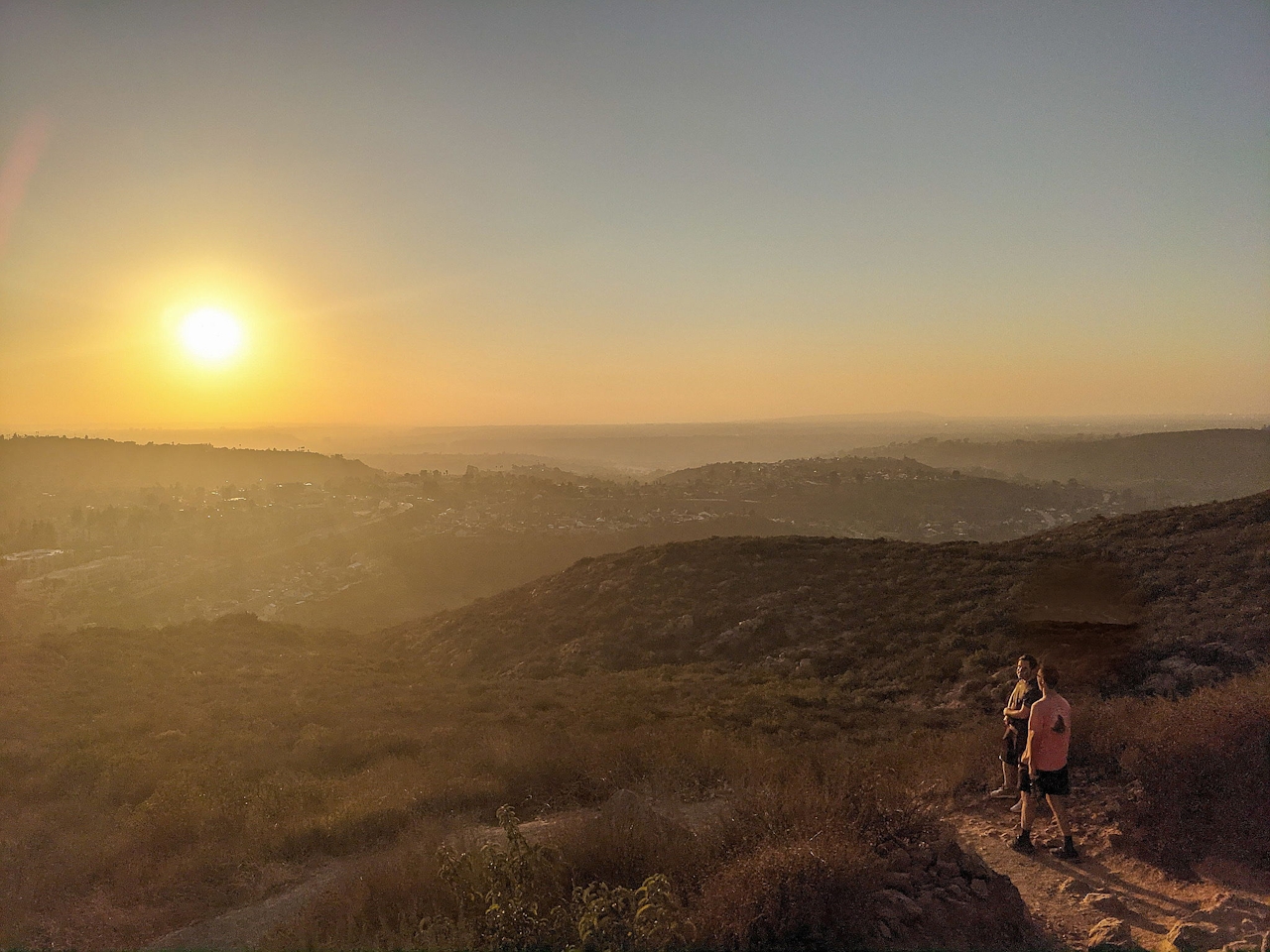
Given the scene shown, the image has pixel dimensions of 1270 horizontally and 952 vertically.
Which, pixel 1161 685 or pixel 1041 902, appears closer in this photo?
pixel 1041 902

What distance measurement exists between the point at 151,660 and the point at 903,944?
76.2 ft

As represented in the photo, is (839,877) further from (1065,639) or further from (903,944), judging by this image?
(1065,639)

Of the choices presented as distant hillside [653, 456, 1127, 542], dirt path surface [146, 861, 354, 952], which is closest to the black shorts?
dirt path surface [146, 861, 354, 952]

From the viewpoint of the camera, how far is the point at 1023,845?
6.29m

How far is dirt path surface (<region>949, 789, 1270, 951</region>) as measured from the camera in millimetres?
4762

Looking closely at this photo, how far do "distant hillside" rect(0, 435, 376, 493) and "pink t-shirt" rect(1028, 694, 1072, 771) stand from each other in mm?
120515

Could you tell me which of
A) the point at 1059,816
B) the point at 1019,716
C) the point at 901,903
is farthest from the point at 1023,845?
the point at 901,903

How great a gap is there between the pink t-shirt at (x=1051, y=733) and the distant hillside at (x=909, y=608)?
7.45 m

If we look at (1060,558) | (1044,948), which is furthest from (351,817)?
(1060,558)

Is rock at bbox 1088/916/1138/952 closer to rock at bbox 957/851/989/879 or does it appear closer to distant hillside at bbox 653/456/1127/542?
rock at bbox 957/851/989/879

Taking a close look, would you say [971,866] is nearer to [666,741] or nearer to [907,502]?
[666,741]

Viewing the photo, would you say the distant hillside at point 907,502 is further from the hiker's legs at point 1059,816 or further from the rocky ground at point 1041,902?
the rocky ground at point 1041,902

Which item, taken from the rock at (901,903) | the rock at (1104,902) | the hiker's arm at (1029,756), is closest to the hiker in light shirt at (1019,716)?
the hiker's arm at (1029,756)

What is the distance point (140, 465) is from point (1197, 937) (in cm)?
14368
